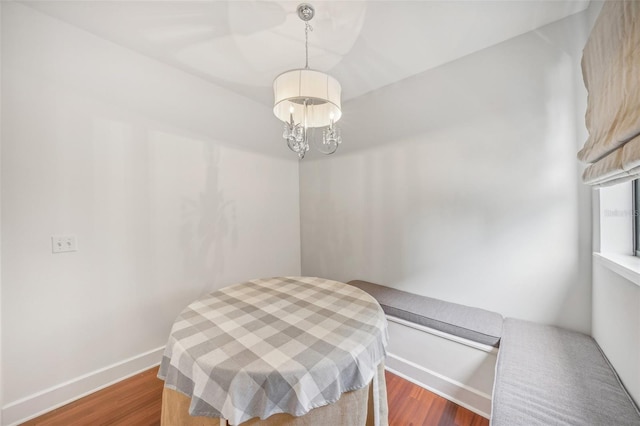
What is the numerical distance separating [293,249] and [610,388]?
2.68 metres

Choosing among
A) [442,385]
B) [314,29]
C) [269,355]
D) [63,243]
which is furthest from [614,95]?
[63,243]

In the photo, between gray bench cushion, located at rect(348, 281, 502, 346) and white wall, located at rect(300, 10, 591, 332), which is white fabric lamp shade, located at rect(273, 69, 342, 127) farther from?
gray bench cushion, located at rect(348, 281, 502, 346)

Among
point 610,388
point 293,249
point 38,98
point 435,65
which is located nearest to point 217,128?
point 38,98

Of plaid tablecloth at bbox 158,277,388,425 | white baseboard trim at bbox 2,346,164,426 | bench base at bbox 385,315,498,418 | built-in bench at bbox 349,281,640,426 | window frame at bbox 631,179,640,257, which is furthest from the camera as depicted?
bench base at bbox 385,315,498,418

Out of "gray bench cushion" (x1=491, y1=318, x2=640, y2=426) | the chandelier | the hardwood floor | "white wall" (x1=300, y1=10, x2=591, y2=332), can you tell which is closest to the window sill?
"white wall" (x1=300, y1=10, x2=591, y2=332)

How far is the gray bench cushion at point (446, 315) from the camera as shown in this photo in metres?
1.47

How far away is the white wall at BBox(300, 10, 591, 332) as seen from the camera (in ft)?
4.83

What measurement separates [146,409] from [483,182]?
2.89m

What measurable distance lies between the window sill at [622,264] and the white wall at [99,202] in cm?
268

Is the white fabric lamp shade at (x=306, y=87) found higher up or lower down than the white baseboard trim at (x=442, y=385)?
higher up

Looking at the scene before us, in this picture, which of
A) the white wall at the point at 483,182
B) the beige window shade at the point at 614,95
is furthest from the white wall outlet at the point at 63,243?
the beige window shade at the point at 614,95

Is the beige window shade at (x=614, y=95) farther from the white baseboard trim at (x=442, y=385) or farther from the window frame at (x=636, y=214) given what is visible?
the white baseboard trim at (x=442, y=385)

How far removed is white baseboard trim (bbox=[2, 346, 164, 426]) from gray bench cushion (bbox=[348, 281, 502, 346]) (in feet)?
6.67

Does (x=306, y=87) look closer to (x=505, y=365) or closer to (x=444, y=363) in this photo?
(x=505, y=365)
